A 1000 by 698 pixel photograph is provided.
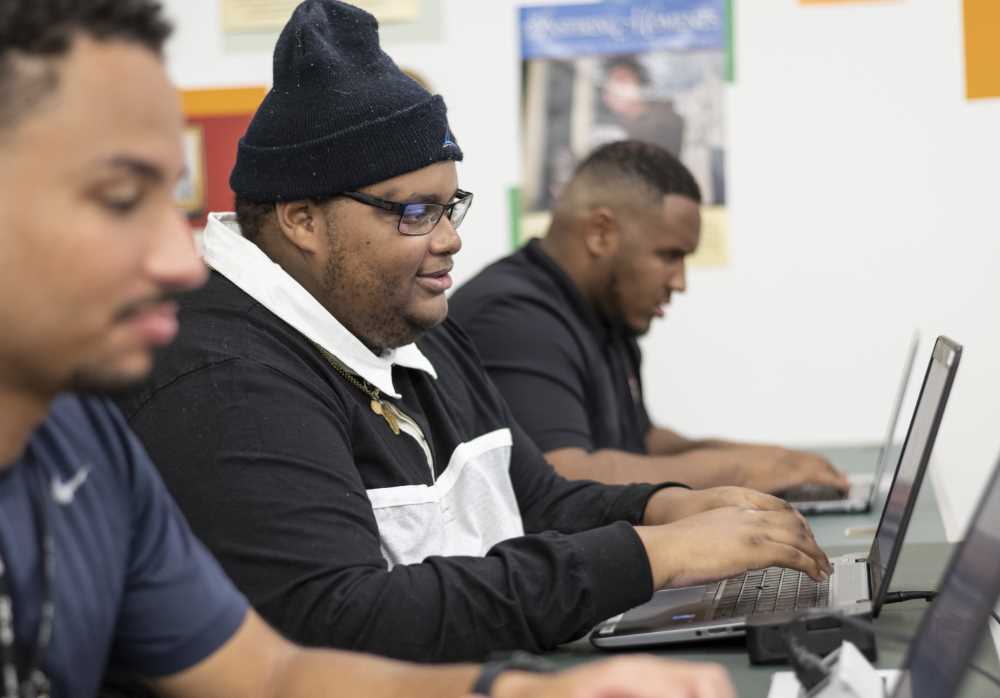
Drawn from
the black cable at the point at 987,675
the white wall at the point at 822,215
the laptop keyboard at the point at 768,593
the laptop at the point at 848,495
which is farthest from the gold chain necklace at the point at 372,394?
the white wall at the point at 822,215

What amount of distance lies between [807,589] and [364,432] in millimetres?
502

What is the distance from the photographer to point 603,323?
106 inches

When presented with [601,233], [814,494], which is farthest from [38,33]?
[601,233]

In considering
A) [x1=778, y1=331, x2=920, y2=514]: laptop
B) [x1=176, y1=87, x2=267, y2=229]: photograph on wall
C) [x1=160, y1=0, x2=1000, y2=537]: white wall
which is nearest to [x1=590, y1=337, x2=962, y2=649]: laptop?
[x1=778, y1=331, x2=920, y2=514]: laptop

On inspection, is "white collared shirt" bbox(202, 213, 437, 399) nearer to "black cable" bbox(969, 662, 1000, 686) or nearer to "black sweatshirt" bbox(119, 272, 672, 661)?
"black sweatshirt" bbox(119, 272, 672, 661)

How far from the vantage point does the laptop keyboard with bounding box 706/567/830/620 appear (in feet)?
4.61

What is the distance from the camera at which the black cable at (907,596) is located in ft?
4.68

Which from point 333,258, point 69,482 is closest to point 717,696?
point 69,482

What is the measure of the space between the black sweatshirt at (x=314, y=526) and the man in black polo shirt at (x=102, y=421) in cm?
20

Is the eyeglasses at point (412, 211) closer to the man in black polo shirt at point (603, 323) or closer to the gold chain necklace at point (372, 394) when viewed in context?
the gold chain necklace at point (372, 394)

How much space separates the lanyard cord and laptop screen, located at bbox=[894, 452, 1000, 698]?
1.79ft

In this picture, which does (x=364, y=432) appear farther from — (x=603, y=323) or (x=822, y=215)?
(x=822, y=215)

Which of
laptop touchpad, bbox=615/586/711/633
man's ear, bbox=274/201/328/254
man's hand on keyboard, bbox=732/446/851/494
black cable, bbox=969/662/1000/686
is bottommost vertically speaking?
man's hand on keyboard, bbox=732/446/851/494

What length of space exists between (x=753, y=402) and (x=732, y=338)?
5.8 inches
